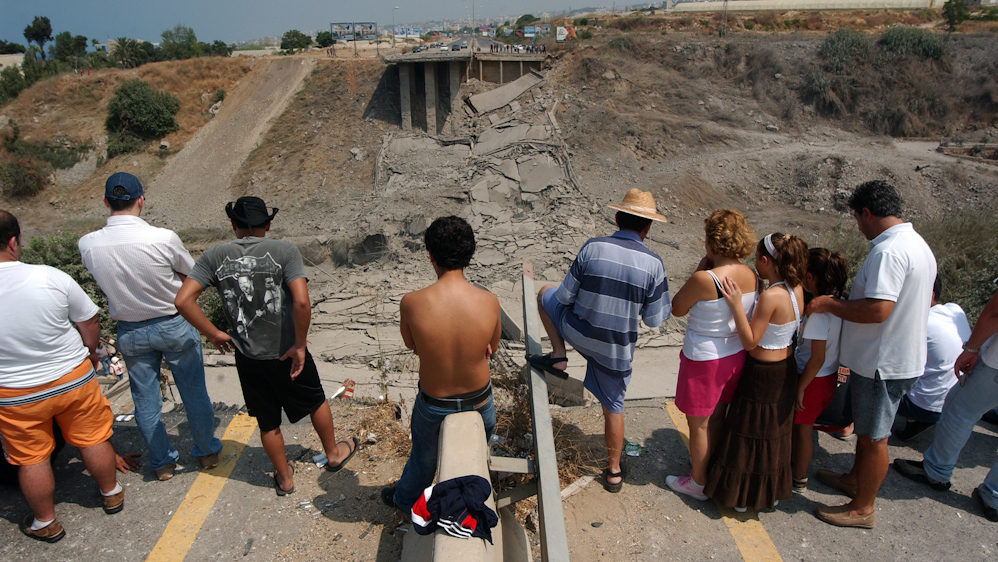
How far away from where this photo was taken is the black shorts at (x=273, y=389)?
9.87 feet

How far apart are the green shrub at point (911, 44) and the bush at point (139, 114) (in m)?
28.9

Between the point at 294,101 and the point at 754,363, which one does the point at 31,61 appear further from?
the point at 754,363

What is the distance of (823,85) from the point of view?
19.8 metres

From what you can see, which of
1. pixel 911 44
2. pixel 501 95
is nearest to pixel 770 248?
pixel 501 95

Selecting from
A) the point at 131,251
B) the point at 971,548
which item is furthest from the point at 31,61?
the point at 971,548

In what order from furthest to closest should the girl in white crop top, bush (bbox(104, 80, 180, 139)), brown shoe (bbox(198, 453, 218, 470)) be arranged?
bush (bbox(104, 80, 180, 139)) < brown shoe (bbox(198, 453, 218, 470)) < the girl in white crop top

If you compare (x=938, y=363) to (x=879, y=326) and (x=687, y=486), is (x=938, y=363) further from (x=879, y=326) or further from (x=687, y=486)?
(x=687, y=486)

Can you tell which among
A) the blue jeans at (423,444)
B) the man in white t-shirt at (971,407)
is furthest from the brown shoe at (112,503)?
the man in white t-shirt at (971,407)

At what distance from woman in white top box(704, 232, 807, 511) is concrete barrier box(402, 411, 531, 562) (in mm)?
1348

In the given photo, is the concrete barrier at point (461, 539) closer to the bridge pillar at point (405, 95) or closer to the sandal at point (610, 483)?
the sandal at point (610, 483)

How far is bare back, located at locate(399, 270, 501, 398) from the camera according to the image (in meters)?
2.58

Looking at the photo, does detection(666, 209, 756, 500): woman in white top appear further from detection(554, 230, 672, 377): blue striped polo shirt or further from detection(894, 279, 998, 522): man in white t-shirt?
detection(894, 279, 998, 522): man in white t-shirt

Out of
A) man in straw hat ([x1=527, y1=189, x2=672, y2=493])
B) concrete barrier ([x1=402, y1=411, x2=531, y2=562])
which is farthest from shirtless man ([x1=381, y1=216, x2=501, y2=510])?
man in straw hat ([x1=527, y1=189, x2=672, y2=493])

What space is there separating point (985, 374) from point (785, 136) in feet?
57.2
